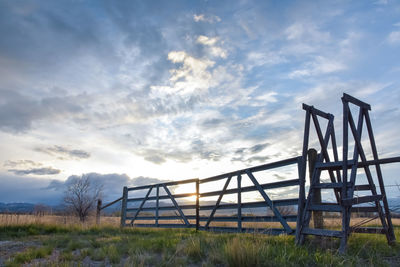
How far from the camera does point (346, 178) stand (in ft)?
16.7

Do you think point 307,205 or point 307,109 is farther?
point 307,109

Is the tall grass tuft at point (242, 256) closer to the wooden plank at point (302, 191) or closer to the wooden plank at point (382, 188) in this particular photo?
the wooden plank at point (302, 191)

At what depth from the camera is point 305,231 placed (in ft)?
17.0

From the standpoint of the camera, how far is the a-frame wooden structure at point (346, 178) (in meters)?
5.00

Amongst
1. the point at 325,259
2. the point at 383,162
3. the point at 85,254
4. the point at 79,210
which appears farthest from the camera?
the point at 79,210

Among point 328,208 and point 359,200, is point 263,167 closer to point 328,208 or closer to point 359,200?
point 328,208

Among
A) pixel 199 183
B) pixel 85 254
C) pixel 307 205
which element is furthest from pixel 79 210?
pixel 307 205

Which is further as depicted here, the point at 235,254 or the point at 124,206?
the point at 124,206

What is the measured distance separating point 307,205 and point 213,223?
177 inches

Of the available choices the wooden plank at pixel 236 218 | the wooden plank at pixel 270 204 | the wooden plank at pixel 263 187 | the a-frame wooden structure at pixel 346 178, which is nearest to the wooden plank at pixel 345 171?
the a-frame wooden structure at pixel 346 178

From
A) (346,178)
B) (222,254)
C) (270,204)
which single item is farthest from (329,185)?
(222,254)

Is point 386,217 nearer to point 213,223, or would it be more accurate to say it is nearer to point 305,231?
point 305,231

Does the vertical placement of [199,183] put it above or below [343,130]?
below

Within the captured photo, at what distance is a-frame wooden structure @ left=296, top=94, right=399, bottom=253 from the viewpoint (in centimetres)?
500
